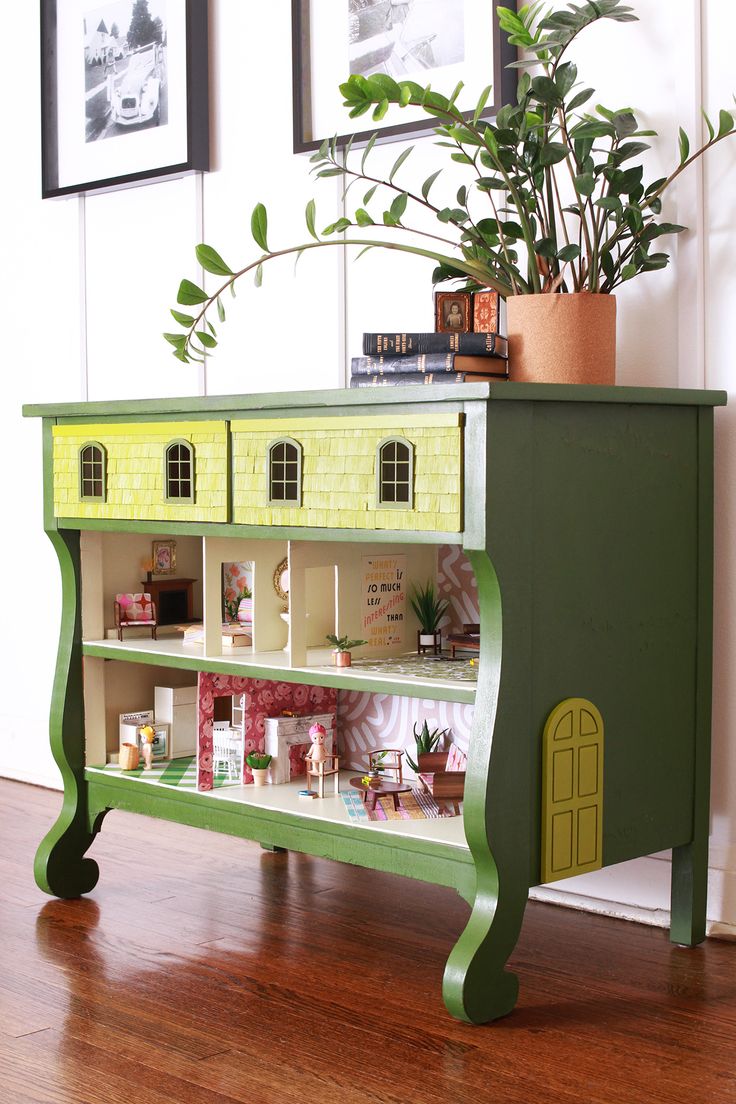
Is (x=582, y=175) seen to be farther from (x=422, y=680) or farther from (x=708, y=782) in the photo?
(x=708, y=782)

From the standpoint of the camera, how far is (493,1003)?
2.00 m

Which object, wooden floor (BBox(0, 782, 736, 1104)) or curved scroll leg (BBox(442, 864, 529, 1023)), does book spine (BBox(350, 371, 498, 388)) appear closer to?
curved scroll leg (BBox(442, 864, 529, 1023))

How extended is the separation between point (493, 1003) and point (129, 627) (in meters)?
1.13

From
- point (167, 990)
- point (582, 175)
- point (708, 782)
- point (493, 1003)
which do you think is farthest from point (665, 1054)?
point (582, 175)

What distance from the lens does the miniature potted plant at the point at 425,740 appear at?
2.68 metres

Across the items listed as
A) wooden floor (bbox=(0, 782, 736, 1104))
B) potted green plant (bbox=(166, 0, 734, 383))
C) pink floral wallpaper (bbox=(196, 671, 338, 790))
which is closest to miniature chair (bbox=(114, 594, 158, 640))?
pink floral wallpaper (bbox=(196, 671, 338, 790))

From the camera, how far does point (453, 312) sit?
8.00 ft

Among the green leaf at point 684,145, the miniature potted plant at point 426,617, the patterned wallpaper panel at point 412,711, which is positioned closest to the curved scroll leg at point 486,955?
the miniature potted plant at point 426,617

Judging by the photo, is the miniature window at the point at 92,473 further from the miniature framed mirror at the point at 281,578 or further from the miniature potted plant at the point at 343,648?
the miniature potted plant at the point at 343,648

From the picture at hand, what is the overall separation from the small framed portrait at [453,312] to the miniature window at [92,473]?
680 millimetres

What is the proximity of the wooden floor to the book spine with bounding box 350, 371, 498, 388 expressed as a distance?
948 millimetres

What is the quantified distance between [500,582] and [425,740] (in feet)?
2.68

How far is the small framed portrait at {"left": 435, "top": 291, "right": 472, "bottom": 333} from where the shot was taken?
2.43m

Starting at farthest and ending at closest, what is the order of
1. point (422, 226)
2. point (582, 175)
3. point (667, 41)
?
point (422, 226), point (667, 41), point (582, 175)
